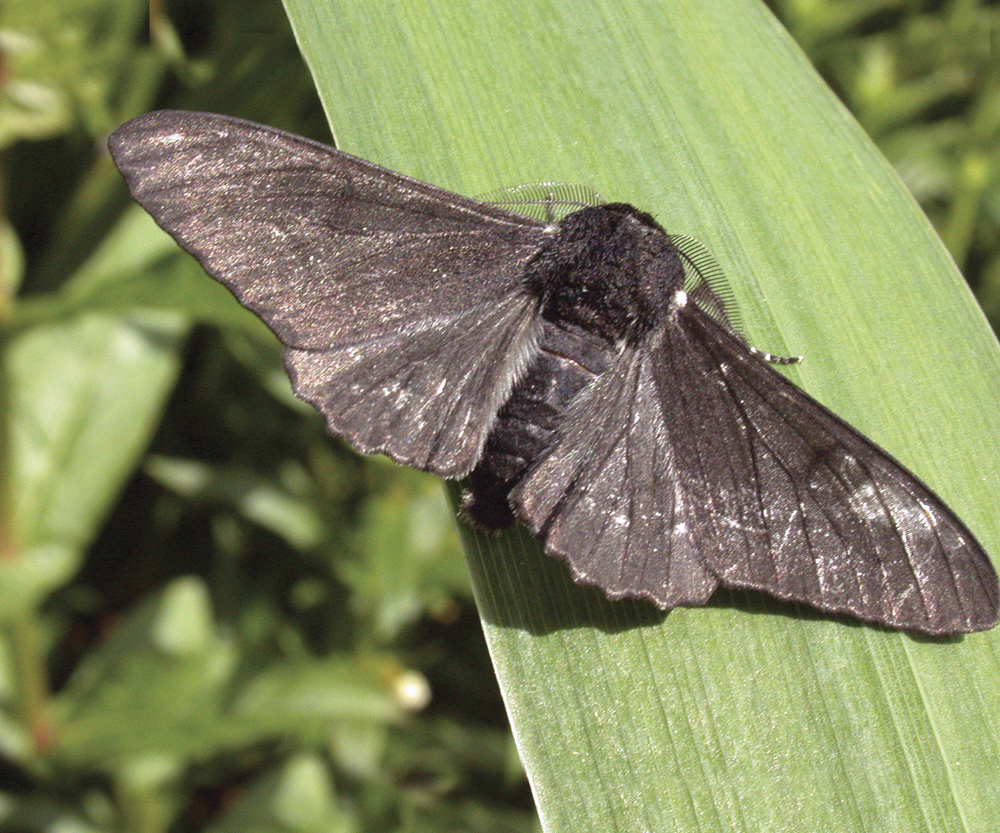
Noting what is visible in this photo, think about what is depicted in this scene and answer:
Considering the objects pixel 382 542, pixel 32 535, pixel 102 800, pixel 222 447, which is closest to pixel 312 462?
pixel 222 447

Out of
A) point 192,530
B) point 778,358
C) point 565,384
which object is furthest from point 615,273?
point 192,530

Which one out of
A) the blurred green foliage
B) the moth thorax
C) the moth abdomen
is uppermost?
the moth thorax

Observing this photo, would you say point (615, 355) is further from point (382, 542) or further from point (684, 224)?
point (382, 542)

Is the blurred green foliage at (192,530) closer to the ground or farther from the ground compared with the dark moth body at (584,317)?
closer to the ground

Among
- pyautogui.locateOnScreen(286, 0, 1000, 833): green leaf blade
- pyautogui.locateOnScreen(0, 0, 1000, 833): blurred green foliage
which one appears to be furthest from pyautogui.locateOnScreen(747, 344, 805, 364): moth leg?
pyautogui.locateOnScreen(0, 0, 1000, 833): blurred green foliage

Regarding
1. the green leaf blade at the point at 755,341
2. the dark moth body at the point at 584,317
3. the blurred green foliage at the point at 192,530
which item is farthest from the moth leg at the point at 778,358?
the blurred green foliage at the point at 192,530

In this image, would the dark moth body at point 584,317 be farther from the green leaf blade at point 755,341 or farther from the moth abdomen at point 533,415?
the green leaf blade at point 755,341

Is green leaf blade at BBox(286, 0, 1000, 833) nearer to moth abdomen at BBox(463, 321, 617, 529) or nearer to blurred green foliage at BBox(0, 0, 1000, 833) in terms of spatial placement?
moth abdomen at BBox(463, 321, 617, 529)
